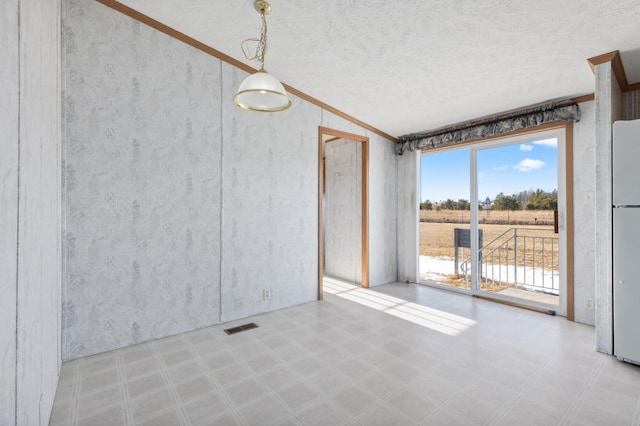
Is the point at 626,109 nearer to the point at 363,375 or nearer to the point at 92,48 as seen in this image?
the point at 363,375

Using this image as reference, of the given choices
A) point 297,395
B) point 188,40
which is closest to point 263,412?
point 297,395

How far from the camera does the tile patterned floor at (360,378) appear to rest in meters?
1.82

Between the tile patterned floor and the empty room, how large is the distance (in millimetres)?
20

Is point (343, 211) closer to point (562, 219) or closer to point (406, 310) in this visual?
point (406, 310)

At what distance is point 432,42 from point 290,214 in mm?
2437

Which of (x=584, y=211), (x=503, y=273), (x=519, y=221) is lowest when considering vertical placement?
(x=503, y=273)

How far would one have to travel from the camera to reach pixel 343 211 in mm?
5406

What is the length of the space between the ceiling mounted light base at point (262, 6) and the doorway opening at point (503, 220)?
3.39 metres

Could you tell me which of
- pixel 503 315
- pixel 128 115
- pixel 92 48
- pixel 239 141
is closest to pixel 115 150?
pixel 128 115

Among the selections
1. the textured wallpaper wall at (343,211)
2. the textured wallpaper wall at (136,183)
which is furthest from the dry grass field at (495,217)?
the textured wallpaper wall at (136,183)

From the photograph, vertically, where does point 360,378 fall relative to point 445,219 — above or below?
below

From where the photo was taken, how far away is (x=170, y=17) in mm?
2764

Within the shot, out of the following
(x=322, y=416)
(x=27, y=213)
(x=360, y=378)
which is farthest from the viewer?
(x=360, y=378)

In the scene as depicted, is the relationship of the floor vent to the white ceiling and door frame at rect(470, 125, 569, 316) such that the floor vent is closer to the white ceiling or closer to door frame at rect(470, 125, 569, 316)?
the white ceiling
